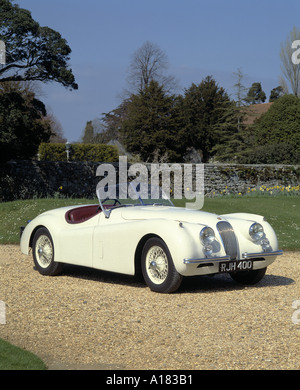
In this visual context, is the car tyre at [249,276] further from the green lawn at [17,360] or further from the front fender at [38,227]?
the green lawn at [17,360]

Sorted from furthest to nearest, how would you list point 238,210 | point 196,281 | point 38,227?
point 238,210
point 38,227
point 196,281

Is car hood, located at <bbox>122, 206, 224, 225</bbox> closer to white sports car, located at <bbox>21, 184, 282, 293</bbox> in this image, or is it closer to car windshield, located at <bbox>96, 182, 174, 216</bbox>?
white sports car, located at <bbox>21, 184, 282, 293</bbox>

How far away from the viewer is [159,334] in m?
5.54

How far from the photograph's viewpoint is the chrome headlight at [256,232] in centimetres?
788

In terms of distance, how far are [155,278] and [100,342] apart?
2.33 meters

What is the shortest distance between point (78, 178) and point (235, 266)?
20.3m

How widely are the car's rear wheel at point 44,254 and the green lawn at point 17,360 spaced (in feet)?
13.0

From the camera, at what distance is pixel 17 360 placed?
465 centimetres

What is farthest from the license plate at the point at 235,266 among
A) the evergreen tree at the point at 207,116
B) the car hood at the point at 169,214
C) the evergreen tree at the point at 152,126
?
the evergreen tree at the point at 207,116
